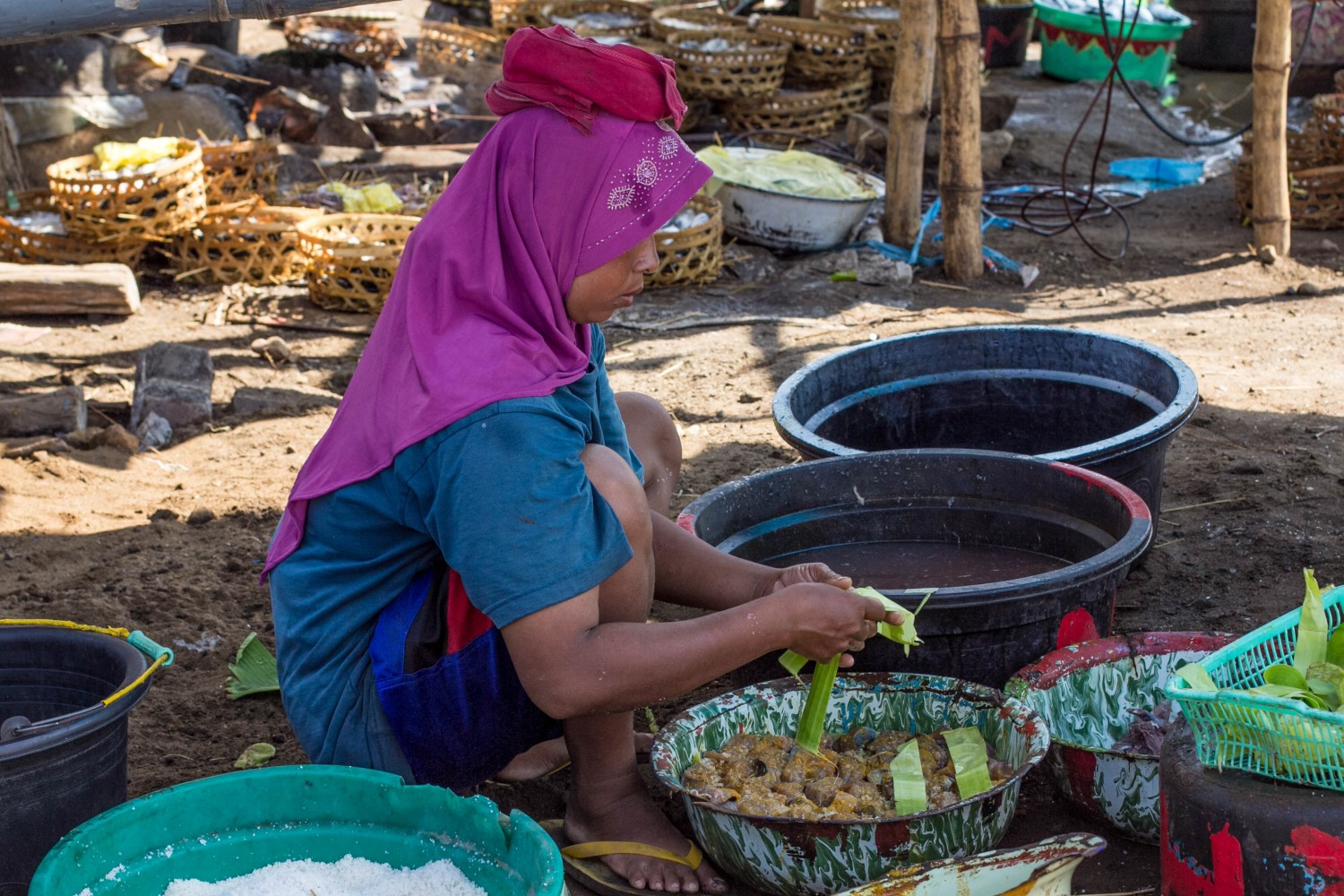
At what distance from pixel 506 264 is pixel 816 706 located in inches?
35.3

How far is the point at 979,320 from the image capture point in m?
5.23

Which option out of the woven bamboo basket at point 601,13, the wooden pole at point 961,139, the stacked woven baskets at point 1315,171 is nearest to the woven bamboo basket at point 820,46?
the woven bamboo basket at point 601,13

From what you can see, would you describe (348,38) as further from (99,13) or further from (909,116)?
(99,13)

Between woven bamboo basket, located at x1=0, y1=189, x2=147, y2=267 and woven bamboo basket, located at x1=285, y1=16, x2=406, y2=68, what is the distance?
15.0 ft

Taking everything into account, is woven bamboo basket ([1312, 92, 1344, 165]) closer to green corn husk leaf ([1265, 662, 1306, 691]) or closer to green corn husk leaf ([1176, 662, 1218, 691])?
green corn husk leaf ([1265, 662, 1306, 691])

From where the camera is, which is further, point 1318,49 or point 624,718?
point 1318,49

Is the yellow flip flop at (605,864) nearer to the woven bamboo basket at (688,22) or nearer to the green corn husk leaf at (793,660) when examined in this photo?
the green corn husk leaf at (793,660)

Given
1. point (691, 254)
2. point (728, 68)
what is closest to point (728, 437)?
point (691, 254)

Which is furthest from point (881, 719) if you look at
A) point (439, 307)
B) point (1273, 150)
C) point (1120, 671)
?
point (1273, 150)

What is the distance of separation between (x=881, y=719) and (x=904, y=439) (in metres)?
1.57

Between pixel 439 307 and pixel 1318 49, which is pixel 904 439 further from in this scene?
pixel 1318 49

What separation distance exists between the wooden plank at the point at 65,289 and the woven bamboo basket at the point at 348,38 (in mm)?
5213

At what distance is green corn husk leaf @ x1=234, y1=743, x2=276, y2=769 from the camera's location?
2.46 m

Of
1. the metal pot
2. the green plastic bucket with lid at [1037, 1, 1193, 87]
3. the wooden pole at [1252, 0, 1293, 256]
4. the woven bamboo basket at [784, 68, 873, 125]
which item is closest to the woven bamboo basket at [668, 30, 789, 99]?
the woven bamboo basket at [784, 68, 873, 125]
